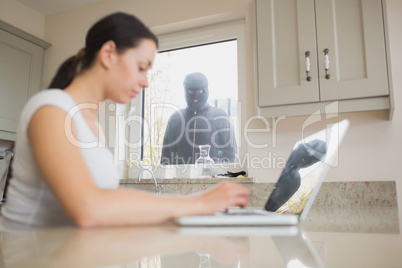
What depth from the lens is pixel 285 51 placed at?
217cm

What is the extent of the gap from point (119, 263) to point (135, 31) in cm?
85

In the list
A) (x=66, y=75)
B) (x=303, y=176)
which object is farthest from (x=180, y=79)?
(x=303, y=176)

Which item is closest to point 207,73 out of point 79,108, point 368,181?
point 368,181

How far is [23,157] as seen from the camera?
Result: 83 cm

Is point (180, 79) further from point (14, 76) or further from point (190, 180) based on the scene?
point (14, 76)

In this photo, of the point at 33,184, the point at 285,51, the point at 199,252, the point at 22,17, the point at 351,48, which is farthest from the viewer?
the point at 22,17

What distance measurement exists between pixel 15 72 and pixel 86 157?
8.47 feet

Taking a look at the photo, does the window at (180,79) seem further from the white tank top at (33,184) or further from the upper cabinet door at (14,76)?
the white tank top at (33,184)

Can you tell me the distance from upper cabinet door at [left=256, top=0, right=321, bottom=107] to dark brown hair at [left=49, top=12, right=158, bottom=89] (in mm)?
1239

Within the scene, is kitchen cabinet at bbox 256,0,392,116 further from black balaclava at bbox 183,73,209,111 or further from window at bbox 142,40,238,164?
black balaclava at bbox 183,73,209,111

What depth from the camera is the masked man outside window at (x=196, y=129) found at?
8.90 ft

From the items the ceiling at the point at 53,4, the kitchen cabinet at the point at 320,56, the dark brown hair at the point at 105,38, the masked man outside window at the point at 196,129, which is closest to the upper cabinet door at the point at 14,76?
the ceiling at the point at 53,4

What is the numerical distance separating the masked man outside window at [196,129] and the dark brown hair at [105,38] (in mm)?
1694

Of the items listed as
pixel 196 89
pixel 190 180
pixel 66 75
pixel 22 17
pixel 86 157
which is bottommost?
pixel 190 180
